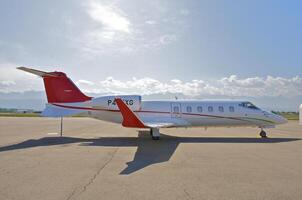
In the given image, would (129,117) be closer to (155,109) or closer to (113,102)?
(113,102)

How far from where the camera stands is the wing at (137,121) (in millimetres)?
16891

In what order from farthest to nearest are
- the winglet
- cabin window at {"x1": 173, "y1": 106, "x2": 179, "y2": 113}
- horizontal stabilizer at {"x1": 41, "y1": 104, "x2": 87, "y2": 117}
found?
cabin window at {"x1": 173, "y1": 106, "x2": 179, "y2": 113}, horizontal stabilizer at {"x1": 41, "y1": 104, "x2": 87, "y2": 117}, the winglet

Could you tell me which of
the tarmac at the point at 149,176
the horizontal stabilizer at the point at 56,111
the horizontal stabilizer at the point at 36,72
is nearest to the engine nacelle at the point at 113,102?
the horizontal stabilizer at the point at 56,111

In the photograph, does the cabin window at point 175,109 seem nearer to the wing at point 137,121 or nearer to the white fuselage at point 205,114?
the white fuselage at point 205,114

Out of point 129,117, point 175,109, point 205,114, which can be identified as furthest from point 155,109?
point 129,117

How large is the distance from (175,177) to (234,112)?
1419 cm

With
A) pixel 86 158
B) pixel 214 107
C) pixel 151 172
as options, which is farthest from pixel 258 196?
pixel 214 107

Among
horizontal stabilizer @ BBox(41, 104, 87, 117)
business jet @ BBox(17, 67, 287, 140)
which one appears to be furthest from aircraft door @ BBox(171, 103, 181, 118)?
horizontal stabilizer @ BBox(41, 104, 87, 117)

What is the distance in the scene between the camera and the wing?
16.9m

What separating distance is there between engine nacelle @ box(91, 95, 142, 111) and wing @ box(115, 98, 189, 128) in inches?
49.1

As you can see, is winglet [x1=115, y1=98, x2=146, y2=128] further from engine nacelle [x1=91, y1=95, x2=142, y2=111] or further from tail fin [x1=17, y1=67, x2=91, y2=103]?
tail fin [x1=17, y1=67, x2=91, y2=103]

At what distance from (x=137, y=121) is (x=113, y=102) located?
4.45 metres

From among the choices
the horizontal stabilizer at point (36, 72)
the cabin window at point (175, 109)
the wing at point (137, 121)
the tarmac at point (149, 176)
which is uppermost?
the horizontal stabilizer at point (36, 72)

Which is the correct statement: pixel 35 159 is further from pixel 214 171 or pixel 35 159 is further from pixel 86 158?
pixel 214 171
